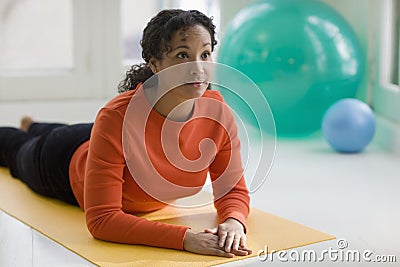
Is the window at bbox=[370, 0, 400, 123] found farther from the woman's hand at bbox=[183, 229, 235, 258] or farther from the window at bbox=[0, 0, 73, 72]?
the woman's hand at bbox=[183, 229, 235, 258]

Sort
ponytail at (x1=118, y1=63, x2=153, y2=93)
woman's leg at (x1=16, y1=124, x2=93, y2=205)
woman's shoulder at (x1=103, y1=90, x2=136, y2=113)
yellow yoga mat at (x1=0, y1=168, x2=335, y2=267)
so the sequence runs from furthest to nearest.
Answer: woman's leg at (x1=16, y1=124, x2=93, y2=205) < ponytail at (x1=118, y1=63, x2=153, y2=93) < woman's shoulder at (x1=103, y1=90, x2=136, y2=113) < yellow yoga mat at (x1=0, y1=168, x2=335, y2=267)

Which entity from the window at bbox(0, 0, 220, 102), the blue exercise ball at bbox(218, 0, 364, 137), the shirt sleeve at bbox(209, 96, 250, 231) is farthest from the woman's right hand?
the window at bbox(0, 0, 220, 102)

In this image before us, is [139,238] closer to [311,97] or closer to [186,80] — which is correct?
[186,80]

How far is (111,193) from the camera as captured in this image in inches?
74.4

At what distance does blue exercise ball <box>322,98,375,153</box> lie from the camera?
3041 millimetres

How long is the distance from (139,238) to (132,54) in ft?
6.88

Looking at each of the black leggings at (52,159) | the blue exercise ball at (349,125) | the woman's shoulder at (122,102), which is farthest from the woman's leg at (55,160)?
the blue exercise ball at (349,125)

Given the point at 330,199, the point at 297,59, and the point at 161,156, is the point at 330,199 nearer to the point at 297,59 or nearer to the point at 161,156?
the point at 161,156

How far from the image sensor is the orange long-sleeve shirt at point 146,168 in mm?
1885

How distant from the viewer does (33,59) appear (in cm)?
376

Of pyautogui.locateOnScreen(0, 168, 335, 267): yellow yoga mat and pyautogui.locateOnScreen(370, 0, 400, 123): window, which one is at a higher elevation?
pyautogui.locateOnScreen(370, 0, 400, 123): window

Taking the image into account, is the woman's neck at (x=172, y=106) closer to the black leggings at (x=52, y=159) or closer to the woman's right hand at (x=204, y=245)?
the woman's right hand at (x=204, y=245)

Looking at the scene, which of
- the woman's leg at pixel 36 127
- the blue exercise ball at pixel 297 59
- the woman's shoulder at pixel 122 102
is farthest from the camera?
the blue exercise ball at pixel 297 59

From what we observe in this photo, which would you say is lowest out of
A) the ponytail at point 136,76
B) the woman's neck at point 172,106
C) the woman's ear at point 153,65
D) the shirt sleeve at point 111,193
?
the shirt sleeve at point 111,193
